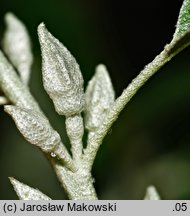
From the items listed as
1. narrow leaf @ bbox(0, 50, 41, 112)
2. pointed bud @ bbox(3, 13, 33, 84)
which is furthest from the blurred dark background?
narrow leaf @ bbox(0, 50, 41, 112)

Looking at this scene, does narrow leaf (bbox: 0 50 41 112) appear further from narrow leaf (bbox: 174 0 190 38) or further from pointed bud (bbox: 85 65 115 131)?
narrow leaf (bbox: 174 0 190 38)

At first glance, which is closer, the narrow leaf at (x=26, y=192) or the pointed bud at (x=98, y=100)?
the narrow leaf at (x=26, y=192)

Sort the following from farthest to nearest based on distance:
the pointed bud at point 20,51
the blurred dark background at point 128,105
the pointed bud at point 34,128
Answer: the blurred dark background at point 128,105, the pointed bud at point 20,51, the pointed bud at point 34,128

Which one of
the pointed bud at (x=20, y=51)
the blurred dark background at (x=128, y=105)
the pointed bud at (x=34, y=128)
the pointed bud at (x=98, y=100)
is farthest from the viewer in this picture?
the blurred dark background at (x=128, y=105)

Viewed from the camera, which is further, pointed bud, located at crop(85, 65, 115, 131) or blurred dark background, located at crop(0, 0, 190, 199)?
blurred dark background, located at crop(0, 0, 190, 199)

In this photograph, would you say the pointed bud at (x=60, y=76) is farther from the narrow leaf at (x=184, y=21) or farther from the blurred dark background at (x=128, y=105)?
the blurred dark background at (x=128, y=105)

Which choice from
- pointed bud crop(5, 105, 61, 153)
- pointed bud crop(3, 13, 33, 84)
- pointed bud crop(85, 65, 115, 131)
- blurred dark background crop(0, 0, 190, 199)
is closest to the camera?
pointed bud crop(5, 105, 61, 153)

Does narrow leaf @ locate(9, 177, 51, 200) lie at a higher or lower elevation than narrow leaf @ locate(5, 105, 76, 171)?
lower

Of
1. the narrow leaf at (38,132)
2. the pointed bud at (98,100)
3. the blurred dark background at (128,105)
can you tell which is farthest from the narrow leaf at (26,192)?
the blurred dark background at (128,105)
